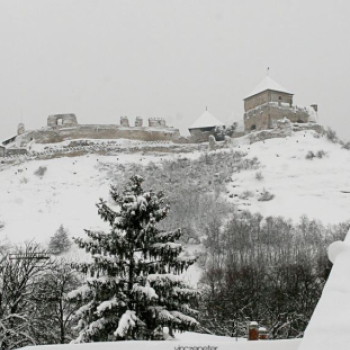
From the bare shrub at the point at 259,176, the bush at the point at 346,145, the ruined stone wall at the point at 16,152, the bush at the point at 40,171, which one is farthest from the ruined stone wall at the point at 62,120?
the bush at the point at 346,145

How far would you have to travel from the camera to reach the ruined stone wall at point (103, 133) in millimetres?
71875

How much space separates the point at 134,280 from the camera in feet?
43.2

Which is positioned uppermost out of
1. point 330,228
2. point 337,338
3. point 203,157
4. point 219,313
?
point 203,157

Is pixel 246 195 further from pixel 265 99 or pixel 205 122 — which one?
pixel 205 122

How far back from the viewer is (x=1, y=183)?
63781 millimetres

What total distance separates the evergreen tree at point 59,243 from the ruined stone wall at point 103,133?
28.3 metres

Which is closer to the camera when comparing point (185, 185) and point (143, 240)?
point (143, 240)

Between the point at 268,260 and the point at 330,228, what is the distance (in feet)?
27.3

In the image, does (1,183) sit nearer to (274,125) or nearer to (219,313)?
(274,125)

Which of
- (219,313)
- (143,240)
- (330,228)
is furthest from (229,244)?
(143,240)

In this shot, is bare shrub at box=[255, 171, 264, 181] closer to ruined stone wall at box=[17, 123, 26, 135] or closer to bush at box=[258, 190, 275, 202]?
bush at box=[258, 190, 275, 202]

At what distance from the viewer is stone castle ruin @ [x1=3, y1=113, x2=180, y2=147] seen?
71938mm

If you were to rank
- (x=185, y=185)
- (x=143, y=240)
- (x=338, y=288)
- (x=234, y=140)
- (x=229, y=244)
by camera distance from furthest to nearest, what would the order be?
(x=234, y=140) → (x=185, y=185) → (x=229, y=244) → (x=143, y=240) → (x=338, y=288)

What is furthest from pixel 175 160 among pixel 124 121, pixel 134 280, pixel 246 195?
pixel 134 280
